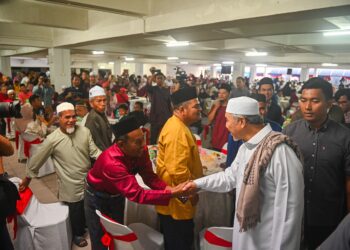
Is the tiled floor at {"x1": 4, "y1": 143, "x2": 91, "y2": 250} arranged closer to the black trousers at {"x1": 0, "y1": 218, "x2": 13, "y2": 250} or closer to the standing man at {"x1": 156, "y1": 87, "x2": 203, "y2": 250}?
the black trousers at {"x1": 0, "y1": 218, "x2": 13, "y2": 250}

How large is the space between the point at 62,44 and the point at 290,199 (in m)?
8.17

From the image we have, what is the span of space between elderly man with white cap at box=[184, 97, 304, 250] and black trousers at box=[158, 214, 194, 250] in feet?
1.37

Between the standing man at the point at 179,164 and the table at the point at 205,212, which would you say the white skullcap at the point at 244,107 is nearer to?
the standing man at the point at 179,164

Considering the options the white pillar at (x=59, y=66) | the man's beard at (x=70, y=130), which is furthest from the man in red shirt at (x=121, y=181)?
the white pillar at (x=59, y=66)

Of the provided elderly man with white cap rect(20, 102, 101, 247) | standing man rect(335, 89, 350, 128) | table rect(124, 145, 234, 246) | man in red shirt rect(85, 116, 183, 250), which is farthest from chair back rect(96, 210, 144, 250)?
standing man rect(335, 89, 350, 128)

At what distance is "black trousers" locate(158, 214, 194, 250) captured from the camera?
1953mm

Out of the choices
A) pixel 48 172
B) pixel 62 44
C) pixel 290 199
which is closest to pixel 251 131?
pixel 290 199

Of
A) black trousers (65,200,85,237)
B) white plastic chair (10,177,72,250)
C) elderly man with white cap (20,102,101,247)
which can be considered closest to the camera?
white plastic chair (10,177,72,250)

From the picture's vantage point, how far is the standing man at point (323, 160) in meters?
1.70

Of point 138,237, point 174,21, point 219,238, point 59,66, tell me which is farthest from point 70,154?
point 59,66

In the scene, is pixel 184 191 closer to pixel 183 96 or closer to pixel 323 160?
pixel 183 96

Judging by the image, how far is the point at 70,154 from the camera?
2547 mm

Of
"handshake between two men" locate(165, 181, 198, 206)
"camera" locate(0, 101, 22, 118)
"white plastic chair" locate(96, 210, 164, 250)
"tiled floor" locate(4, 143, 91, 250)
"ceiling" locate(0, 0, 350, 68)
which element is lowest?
"tiled floor" locate(4, 143, 91, 250)

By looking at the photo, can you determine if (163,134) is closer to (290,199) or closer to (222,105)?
(290,199)
